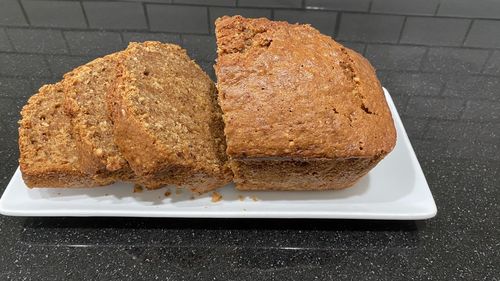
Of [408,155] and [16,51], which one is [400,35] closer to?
[408,155]

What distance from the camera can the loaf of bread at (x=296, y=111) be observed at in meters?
1.36

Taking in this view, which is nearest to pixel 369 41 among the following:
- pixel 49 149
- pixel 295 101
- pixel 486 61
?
pixel 486 61

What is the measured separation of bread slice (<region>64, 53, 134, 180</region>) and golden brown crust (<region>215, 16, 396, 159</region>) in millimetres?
447

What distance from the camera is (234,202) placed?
1.56 metres

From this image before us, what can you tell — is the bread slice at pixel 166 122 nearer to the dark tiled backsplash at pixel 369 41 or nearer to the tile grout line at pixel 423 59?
the dark tiled backsplash at pixel 369 41

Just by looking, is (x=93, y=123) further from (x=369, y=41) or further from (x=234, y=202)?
(x=369, y=41)

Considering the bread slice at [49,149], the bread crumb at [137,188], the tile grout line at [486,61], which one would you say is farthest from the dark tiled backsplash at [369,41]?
the bread crumb at [137,188]

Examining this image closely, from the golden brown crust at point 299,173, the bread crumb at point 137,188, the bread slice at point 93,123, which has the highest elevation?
the bread slice at point 93,123

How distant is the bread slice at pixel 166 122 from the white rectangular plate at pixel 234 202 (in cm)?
9

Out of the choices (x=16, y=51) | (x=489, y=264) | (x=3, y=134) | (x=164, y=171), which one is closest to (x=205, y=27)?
(x=16, y=51)

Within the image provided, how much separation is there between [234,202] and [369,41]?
175cm

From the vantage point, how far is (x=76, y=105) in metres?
1.50

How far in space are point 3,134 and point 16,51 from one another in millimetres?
832

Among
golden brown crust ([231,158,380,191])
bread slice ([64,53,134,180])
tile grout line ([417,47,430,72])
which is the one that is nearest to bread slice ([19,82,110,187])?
bread slice ([64,53,134,180])
